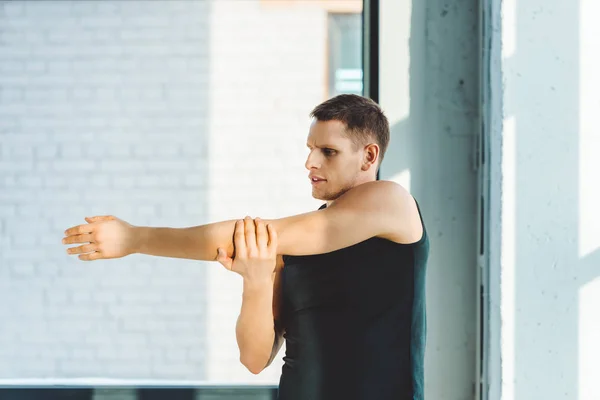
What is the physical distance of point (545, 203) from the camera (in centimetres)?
182

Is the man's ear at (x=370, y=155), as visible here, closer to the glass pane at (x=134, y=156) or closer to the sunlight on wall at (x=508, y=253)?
the sunlight on wall at (x=508, y=253)

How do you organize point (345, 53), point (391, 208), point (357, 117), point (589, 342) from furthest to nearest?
1. point (345, 53)
2. point (589, 342)
3. point (357, 117)
4. point (391, 208)

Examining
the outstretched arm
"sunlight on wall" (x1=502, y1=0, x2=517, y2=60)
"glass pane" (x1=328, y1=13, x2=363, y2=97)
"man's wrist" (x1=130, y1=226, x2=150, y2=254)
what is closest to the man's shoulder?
the outstretched arm

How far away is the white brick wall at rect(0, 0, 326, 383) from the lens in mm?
2471

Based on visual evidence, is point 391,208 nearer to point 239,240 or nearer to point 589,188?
point 239,240

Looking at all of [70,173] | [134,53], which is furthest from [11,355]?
[134,53]

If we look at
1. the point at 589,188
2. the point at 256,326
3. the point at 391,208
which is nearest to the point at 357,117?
the point at 391,208

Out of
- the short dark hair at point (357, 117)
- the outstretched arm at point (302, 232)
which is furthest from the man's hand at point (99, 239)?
the short dark hair at point (357, 117)

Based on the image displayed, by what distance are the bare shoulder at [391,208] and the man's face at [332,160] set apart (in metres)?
0.05

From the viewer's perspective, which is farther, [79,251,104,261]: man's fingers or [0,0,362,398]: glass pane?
[0,0,362,398]: glass pane

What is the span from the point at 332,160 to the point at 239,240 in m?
0.27

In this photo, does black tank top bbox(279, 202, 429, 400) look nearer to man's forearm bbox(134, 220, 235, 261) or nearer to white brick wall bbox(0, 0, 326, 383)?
man's forearm bbox(134, 220, 235, 261)

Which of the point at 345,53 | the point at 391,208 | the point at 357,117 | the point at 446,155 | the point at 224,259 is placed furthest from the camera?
the point at 345,53

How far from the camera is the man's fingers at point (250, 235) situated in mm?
1084
